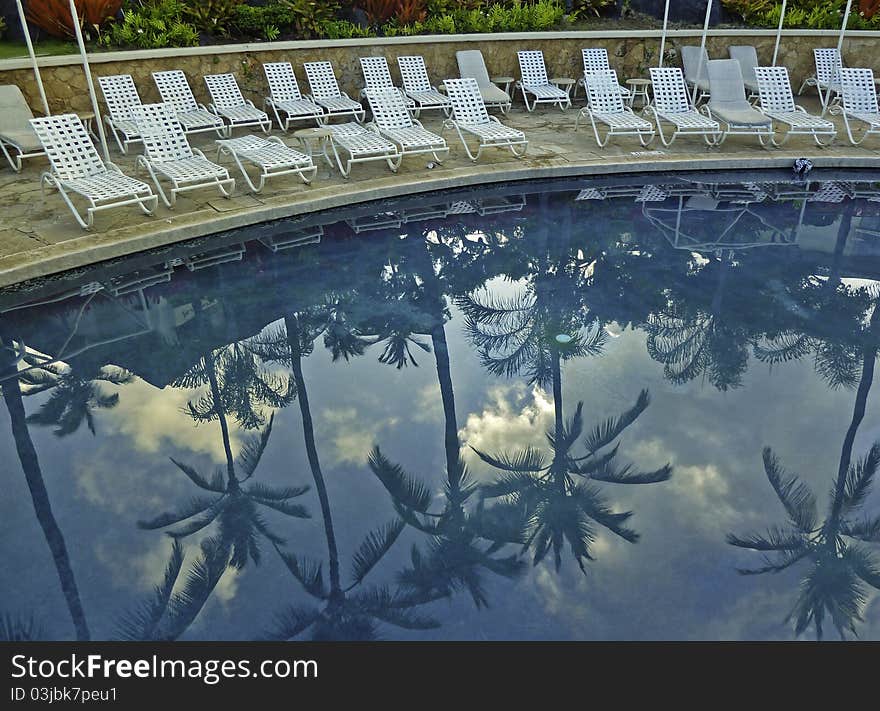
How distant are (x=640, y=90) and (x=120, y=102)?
Answer: 30.5 feet

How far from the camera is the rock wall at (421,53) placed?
1182cm

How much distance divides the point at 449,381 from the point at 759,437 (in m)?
2.57

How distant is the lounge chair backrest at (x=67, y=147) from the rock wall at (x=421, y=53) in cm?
257

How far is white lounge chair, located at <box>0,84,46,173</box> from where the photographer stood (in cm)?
1057

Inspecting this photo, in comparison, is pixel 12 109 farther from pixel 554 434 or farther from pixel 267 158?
pixel 554 434

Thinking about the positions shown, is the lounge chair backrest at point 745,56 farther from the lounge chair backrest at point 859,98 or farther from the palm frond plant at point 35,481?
the palm frond plant at point 35,481

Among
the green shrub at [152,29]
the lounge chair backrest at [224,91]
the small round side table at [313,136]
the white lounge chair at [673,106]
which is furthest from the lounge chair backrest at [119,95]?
the white lounge chair at [673,106]

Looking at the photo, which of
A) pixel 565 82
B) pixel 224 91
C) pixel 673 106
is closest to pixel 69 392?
pixel 224 91

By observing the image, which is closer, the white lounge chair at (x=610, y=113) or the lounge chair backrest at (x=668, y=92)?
the white lounge chair at (x=610, y=113)

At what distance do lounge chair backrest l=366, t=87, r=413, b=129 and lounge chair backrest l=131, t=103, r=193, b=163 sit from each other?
8.92 ft

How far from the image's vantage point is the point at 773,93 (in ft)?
43.8

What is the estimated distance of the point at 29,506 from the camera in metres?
5.51

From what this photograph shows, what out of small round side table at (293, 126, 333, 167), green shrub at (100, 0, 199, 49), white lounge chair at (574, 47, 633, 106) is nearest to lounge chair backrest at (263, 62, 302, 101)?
green shrub at (100, 0, 199, 49)

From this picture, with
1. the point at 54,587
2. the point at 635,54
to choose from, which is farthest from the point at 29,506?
the point at 635,54
